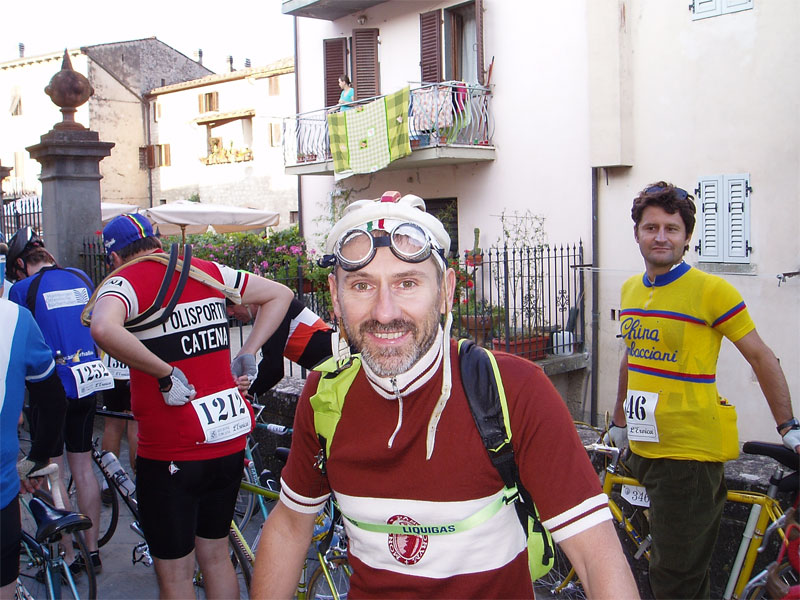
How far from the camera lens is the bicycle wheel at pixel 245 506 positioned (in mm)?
4551

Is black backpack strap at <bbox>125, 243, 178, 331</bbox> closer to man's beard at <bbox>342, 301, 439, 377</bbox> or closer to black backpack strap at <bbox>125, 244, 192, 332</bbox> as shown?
black backpack strap at <bbox>125, 244, 192, 332</bbox>

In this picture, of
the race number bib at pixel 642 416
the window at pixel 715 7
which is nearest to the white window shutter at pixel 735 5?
the window at pixel 715 7

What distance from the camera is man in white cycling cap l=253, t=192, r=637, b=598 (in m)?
1.68

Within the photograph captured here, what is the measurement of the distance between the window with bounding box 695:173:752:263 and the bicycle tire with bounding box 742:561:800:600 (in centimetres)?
624

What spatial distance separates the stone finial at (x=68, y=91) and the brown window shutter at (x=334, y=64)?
751 cm

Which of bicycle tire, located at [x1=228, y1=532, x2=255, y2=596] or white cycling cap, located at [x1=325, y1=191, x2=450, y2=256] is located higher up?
white cycling cap, located at [x1=325, y1=191, x2=450, y2=256]

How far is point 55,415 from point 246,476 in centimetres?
155

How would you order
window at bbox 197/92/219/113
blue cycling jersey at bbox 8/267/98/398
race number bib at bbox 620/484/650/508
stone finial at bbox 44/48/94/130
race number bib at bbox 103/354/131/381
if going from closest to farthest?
race number bib at bbox 620/484/650/508, blue cycling jersey at bbox 8/267/98/398, race number bib at bbox 103/354/131/381, stone finial at bbox 44/48/94/130, window at bbox 197/92/219/113

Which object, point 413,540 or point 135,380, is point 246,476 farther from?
point 413,540

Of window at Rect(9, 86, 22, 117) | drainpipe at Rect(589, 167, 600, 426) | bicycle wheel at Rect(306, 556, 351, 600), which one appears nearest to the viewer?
bicycle wheel at Rect(306, 556, 351, 600)

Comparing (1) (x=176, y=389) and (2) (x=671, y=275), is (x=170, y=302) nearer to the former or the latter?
(1) (x=176, y=389)

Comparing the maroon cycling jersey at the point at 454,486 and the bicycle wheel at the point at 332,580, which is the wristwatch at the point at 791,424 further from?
the bicycle wheel at the point at 332,580

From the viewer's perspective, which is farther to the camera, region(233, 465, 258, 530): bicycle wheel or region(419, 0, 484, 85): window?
region(419, 0, 484, 85): window

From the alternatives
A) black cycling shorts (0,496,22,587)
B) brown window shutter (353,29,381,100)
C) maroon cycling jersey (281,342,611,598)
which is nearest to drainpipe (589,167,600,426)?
brown window shutter (353,29,381,100)
